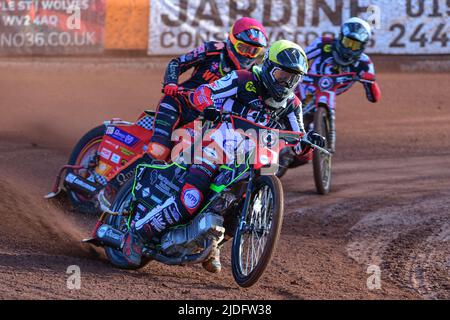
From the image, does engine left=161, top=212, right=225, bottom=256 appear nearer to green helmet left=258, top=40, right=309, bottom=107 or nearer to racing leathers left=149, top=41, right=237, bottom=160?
green helmet left=258, top=40, right=309, bottom=107

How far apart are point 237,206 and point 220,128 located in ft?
1.95

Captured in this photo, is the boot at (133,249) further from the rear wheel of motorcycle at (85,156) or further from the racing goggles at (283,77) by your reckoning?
the rear wheel of motorcycle at (85,156)

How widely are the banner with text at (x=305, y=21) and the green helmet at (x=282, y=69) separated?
1175 centimetres

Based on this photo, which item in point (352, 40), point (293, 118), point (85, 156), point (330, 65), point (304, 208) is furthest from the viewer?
point (330, 65)

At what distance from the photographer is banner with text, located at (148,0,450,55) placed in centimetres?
1825

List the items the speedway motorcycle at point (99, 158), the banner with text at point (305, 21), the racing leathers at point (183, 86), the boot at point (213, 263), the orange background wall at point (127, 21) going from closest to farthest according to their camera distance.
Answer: the boot at point (213, 263)
the racing leathers at point (183, 86)
the speedway motorcycle at point (99, 158)
the banner with text at point (305, 21)
the orange background wall at point (127, 21)

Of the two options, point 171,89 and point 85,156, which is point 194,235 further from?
point 85,156

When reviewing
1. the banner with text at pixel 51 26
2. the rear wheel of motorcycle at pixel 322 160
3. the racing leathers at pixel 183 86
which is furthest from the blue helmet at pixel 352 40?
the banner with text at pixel 51 26

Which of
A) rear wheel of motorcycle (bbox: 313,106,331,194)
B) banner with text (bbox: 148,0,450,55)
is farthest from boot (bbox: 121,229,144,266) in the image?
banner with text (bbox: 148,0,450,55)

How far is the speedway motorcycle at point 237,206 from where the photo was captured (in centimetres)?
627

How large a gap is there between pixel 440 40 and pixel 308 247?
11.2 meters

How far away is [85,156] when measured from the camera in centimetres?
977

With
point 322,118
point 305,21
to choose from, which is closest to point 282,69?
point 322,118
